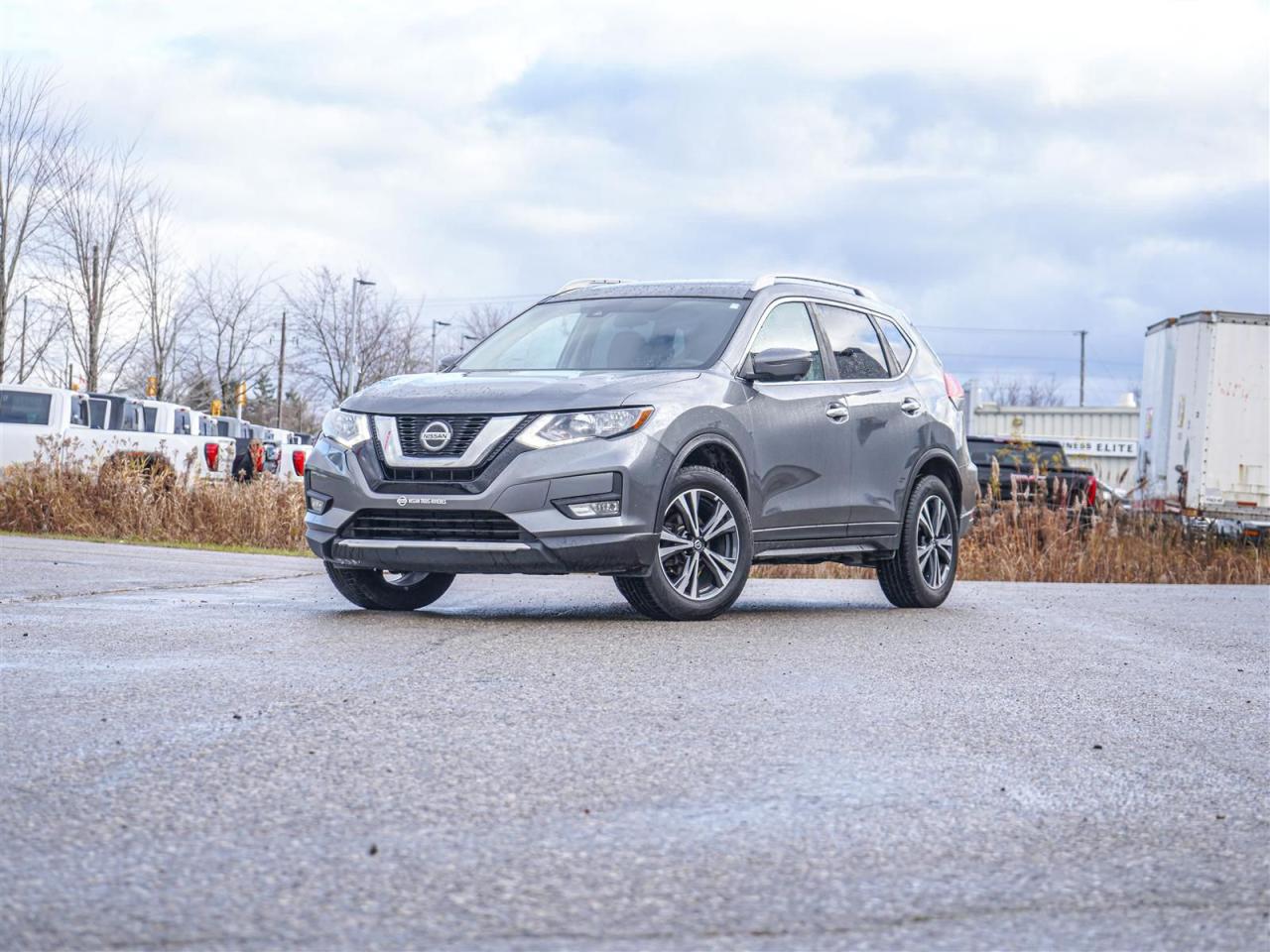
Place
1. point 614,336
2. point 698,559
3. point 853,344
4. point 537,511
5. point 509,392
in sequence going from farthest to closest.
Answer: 1. point 853,344
2. point 614,336
3. point 698,559
4. point 509,392
5. point 537,511

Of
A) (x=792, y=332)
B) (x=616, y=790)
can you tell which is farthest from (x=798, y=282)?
(x=616, y=790)

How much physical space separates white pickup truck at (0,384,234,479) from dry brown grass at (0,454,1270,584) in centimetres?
47

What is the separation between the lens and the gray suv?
8375 millimetres

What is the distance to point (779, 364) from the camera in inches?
363

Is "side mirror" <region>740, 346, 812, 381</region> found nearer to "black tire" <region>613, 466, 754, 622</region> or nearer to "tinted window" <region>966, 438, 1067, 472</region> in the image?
"black tire" <region>613, 466, 754, 622</region>

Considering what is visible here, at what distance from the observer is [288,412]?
311ft

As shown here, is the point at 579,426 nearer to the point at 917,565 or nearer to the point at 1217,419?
the point at 917,565

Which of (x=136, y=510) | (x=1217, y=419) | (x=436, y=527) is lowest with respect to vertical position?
(x=136, y=510)

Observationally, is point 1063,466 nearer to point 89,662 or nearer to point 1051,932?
point 89,662

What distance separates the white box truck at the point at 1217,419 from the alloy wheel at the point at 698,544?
14.7 metres

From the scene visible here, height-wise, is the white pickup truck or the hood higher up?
the hood

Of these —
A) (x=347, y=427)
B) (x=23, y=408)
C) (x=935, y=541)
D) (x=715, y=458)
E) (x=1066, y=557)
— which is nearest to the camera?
(x=347, y=427)

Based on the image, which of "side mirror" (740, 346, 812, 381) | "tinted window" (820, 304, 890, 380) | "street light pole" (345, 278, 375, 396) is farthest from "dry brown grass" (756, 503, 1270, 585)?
"street light pole" (345, 278, 375, 396)

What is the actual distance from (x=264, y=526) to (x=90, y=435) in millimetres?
4988
